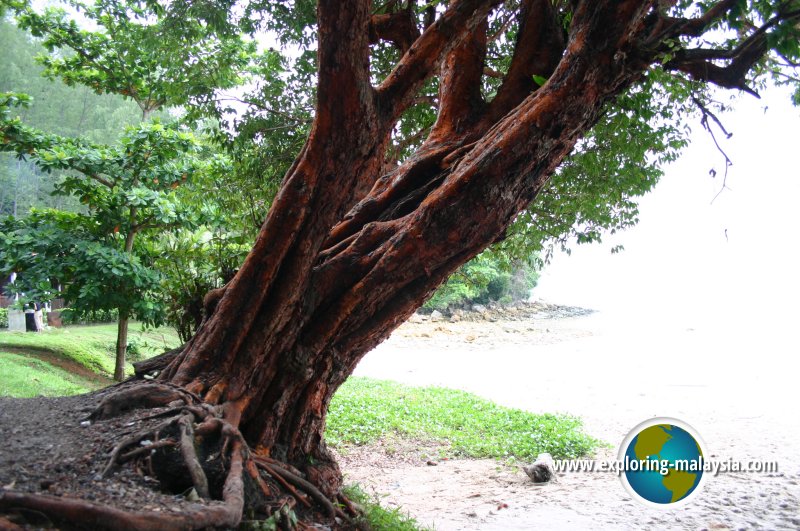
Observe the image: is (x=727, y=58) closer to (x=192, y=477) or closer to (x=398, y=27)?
(x=398, y=27)

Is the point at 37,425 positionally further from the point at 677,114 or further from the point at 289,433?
the point at 677,114

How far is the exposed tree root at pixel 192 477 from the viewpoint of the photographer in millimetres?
1940

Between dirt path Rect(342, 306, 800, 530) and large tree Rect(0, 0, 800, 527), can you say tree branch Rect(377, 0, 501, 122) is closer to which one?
large tree Rect(0, 0, 800, 527)

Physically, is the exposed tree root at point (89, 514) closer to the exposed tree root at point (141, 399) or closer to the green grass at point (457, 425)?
the exposed tree root at point (141, 399)

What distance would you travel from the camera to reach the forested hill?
19.9m

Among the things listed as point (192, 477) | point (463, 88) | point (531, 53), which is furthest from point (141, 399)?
point (531, 53)

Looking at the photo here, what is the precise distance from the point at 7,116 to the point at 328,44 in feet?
22.6

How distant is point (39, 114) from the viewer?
22719 mm

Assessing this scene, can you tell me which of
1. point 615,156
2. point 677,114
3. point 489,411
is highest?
point 677,114

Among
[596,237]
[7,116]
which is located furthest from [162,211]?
[596,237]

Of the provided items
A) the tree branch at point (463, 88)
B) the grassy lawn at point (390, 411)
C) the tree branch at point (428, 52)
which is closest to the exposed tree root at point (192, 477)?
the tree branch at point (428, 52)

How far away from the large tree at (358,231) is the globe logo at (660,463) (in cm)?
307

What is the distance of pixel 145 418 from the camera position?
10.2 feet

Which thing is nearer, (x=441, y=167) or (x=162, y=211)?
(x=441, y=167)
